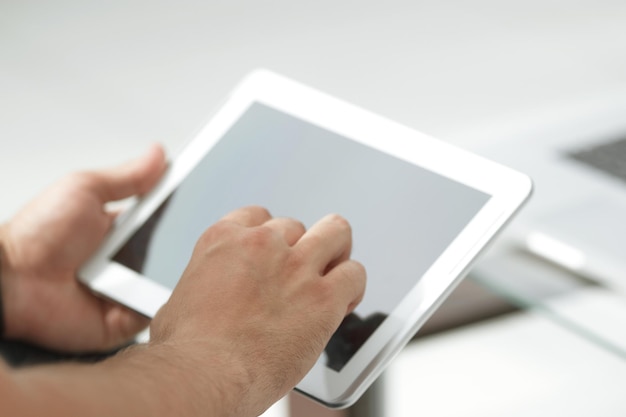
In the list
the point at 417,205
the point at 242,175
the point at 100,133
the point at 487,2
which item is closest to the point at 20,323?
the point at 242,175

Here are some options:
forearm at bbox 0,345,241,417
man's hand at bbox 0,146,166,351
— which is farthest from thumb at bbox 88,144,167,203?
forearm at bbox 0,345,241,417

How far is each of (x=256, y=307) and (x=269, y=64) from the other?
7.25ft

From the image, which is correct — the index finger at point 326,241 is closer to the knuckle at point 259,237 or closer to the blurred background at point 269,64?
the knuckle at point 259,237

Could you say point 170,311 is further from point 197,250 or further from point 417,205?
point 417,205

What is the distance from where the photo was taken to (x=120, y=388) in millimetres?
542

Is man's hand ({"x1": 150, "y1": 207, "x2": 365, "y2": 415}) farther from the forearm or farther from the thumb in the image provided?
the thumb

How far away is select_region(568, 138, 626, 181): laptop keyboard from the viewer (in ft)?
3.41

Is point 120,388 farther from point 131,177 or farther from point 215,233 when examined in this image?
point 131,177

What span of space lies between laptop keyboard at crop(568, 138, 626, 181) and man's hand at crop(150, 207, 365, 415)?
43cm

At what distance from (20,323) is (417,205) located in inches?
17.4

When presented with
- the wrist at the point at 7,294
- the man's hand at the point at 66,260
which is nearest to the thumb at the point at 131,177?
the man's hand at the point at 66,260

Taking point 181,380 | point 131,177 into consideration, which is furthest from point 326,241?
point 131,177

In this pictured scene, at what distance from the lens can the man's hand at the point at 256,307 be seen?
0.61 m

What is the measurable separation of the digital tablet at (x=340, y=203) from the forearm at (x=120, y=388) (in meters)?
0.13
